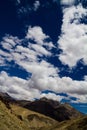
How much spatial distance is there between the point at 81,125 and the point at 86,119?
11718 mm

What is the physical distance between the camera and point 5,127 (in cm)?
7275

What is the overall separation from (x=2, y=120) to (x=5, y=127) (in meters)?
3.83

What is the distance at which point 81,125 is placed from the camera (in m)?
181

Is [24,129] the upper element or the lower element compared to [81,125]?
lower

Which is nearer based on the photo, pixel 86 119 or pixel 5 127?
pixel 5 127

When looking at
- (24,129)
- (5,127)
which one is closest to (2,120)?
(5,127)

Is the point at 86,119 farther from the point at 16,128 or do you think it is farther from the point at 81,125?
the point at 16,128

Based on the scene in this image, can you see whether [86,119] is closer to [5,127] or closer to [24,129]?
[24,129]

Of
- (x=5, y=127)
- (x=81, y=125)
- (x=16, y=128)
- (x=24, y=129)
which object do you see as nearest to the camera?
(x=5, y=127)

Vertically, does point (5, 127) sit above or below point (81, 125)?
below

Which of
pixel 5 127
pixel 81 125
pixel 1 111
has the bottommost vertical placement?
pixel 5 127

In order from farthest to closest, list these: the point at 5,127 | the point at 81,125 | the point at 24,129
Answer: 1. the point at 81,125
2. the point at 24,129
3. the point at 5,127

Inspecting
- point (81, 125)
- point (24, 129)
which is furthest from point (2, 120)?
point (81, 125)

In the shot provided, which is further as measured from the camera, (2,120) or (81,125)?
(81,125)
